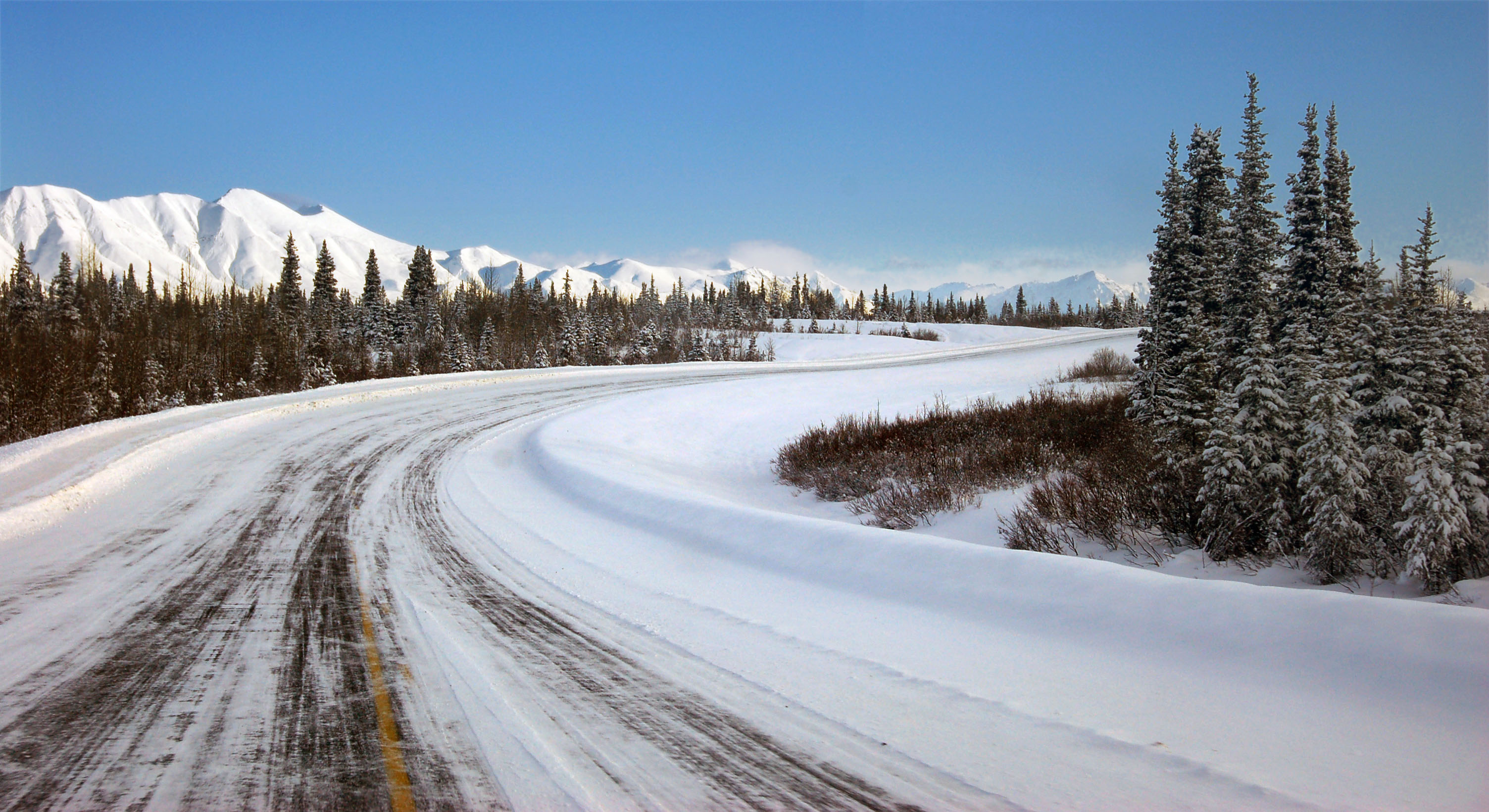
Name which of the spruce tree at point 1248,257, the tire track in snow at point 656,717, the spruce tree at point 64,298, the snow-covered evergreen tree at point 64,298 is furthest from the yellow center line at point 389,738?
the spruce tree at point 64,298

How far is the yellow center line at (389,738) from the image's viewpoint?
325 cm

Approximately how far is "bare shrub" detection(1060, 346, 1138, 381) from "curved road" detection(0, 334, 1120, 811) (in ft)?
72.2

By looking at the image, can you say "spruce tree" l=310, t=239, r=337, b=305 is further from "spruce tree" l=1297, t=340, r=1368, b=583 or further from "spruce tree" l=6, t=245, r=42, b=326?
A: "spruce tree" l=1297, t=340, r=1368, b=583

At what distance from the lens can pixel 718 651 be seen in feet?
17.3

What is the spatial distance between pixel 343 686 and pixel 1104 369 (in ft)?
88.3

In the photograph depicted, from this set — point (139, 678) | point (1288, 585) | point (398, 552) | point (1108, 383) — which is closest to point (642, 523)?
point (398, 552)

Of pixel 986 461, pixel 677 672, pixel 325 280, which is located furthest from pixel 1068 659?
pixel 325 280

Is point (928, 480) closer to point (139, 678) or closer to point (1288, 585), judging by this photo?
point (1288, 585)

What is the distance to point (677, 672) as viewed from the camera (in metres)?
4.85

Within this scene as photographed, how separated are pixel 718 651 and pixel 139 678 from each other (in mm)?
3815

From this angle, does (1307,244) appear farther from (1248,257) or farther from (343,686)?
(343,686)

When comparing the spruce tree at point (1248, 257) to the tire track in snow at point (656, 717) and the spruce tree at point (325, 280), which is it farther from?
the spruce tree at point (325, 280)

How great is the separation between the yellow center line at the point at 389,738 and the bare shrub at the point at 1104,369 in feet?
75.7

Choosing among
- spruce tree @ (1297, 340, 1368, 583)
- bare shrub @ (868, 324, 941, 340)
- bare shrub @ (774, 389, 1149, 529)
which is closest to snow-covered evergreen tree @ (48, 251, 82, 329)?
bare shrub @ (774, 389, 1149, 529)
